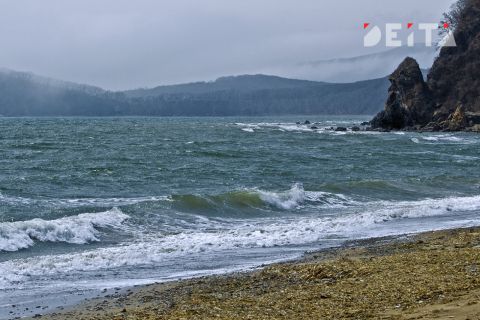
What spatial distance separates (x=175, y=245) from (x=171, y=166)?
19.4 m

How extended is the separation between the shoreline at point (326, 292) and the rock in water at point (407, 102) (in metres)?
74.1

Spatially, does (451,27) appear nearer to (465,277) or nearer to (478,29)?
(478,29)

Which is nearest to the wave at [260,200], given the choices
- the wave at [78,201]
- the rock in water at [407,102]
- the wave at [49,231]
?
the wave at [78,201]

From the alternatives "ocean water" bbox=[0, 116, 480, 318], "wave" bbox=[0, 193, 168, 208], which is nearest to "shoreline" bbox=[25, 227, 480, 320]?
"ocean water" bbox=[0, 116, 480, 318]

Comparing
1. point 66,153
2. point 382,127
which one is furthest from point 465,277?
point 382,127

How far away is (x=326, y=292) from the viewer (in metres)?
9.77

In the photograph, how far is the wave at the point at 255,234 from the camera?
1348 cm

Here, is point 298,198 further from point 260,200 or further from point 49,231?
point 49,231

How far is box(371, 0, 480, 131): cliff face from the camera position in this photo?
84875mm

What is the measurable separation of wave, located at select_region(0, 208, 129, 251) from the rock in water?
71525mm

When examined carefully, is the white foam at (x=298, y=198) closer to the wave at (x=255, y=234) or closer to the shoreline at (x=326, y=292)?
the wave at (x=255, y=234)

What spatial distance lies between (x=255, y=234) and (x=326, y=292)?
7.48 meters

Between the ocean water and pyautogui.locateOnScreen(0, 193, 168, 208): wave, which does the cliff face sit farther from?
pyautogui.locateOnScreen(0, 193, 168, 208): wave

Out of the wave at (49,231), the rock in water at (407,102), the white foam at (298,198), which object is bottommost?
the white foam at (298,198)
